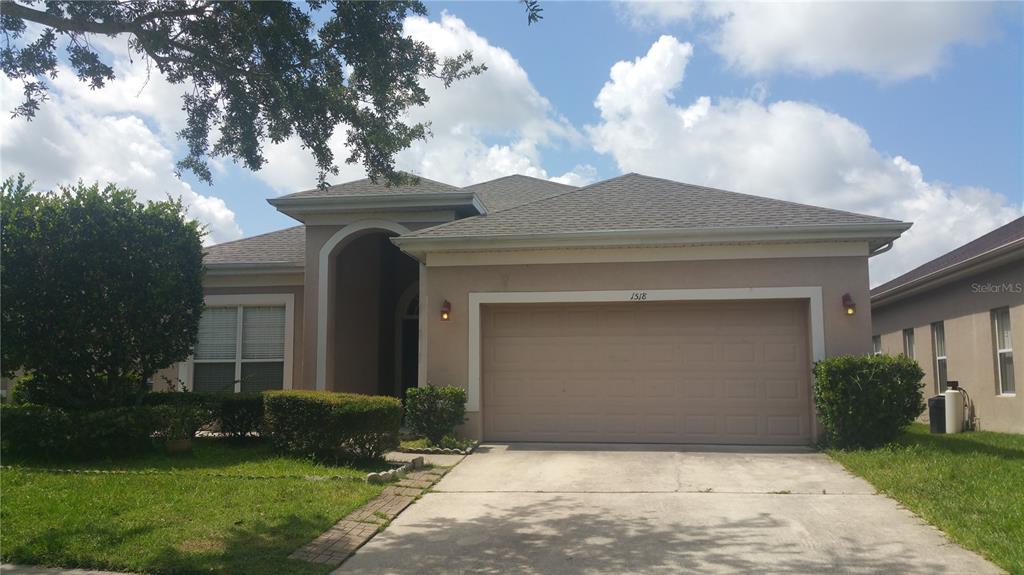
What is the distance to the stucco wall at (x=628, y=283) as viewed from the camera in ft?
36.9

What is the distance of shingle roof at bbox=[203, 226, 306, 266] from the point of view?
1473 cm

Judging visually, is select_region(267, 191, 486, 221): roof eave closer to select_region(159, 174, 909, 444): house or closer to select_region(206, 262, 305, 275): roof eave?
select_region(159, 174, 909, 444): house

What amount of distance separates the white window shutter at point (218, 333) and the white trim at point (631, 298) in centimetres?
530

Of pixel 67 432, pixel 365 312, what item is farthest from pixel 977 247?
pixel 67 432

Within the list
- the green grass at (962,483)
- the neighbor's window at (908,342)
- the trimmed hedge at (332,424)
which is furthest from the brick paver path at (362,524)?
the neighbor's window at (908,342)

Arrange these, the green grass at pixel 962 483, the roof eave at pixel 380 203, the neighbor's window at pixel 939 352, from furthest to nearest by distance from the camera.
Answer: the neighbor's window at pixel 939 352 → the roof eave at pixel 380 203 → the green grass at pixel 962 483

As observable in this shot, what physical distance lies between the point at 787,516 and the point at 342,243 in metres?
9.51

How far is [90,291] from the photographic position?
1017 cm

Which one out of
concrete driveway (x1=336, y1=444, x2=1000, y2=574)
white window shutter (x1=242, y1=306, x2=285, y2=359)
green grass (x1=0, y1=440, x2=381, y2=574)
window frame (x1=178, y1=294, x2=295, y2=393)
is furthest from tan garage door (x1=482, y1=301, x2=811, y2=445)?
white window shutter (x1=242, y1=306, x2=285, y2=359)

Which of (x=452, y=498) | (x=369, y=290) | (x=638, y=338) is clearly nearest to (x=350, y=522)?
(x=452, y=498)

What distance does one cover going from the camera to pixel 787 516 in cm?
723

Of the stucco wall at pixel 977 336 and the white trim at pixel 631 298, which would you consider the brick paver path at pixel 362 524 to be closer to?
the white trim at pixel 631 298

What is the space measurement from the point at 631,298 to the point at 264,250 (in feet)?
25.5

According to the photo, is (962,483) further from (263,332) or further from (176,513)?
(263,332)
